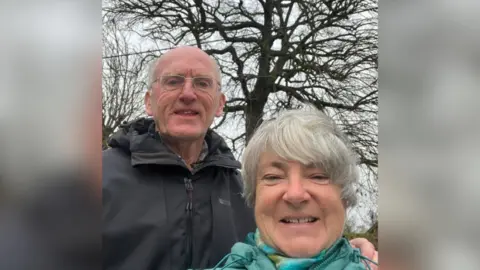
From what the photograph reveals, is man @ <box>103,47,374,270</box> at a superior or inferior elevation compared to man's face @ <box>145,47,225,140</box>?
inferior

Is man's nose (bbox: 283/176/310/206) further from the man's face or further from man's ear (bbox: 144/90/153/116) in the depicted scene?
man's ear (bbox: 144/90/153/116)

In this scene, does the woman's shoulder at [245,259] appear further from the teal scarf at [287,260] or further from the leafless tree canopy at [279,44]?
the leafless tree canopy at [279,44]

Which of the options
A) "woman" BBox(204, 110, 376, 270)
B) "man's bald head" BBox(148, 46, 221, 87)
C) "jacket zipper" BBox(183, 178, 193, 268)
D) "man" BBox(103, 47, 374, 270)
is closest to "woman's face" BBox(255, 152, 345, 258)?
"woman" BBox(204, 110, 376, 270)

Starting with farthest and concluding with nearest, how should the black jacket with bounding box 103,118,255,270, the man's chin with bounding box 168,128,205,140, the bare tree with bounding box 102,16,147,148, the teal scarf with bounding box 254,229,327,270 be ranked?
the bare tree with bounding box 102,16,147,148 → the man's chin with bounding box 168,128,205,140 → the black jacket with bounding box 103,118,255,270 → the teal scarf with bounding box 254,229,327,270

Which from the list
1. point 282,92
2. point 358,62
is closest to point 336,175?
point 282,92

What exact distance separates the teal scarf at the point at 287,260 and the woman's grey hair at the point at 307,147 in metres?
0.14

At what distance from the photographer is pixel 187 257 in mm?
1388
